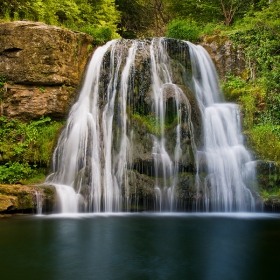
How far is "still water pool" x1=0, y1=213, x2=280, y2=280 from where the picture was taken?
16.6 feet

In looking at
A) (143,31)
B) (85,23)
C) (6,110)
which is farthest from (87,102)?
(143,31)

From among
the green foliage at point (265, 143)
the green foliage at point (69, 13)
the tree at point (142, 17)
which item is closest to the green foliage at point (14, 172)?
the green foliage at point (69, 13)

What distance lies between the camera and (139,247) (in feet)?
20.7

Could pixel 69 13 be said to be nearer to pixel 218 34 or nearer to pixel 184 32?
pixel 184 32

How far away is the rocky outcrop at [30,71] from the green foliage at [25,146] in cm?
40

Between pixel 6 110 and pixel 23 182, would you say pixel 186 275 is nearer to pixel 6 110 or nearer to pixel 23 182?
pixel 23 182

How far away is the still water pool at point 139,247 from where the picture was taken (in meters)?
5.06

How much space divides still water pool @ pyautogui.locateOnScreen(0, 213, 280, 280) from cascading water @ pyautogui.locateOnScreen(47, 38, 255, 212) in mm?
1266

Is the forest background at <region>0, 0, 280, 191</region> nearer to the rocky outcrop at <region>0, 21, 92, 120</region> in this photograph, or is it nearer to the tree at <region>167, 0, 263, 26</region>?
the tree at <region>167, 0, 263, 26</region>

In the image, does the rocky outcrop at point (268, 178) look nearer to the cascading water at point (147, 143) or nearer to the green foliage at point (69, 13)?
the cascading water at point (147, 143)

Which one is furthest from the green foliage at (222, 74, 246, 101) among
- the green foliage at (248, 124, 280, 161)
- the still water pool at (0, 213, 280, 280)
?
the still water pool at (0, 213, 280, 280)

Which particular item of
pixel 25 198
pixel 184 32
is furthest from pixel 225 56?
pixel 25 198

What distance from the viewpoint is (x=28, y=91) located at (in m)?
12.1

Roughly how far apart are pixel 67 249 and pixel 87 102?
7.12m
